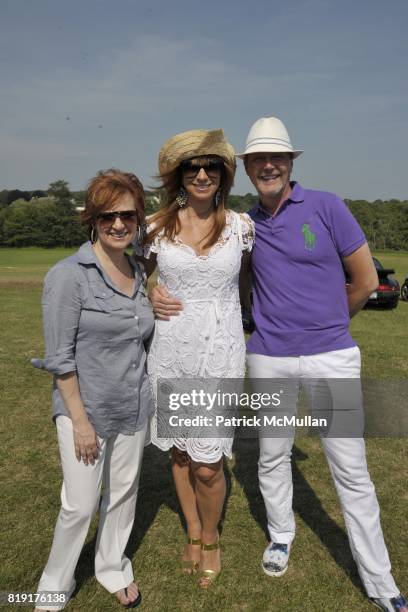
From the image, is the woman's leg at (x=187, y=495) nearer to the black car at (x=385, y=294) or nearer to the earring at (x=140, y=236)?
the earring at (x=140, y=236)

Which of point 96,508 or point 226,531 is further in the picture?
point 226,531

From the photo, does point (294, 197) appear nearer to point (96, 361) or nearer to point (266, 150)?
point (266, 150)

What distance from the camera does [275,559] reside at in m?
→ 2.94

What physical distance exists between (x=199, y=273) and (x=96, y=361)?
0.68 metres

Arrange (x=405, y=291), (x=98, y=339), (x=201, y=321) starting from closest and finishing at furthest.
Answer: (x=98, y=339) → (x=201, y=321) → (x=405, y=291)

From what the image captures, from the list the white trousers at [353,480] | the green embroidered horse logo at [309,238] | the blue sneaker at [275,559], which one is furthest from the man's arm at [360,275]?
the blue sneaker at [275,559]

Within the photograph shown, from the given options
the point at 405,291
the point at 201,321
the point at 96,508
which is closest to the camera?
the point at 96,508

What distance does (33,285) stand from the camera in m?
18.4

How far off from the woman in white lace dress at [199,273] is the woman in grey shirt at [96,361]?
0.17 m

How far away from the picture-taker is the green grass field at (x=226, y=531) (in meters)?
2.73

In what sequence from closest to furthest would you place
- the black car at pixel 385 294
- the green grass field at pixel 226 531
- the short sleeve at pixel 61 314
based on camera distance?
the short sleeve at pixel 61 314 → the green grass field at pixel 226 531 → the black car at pixel 385 294

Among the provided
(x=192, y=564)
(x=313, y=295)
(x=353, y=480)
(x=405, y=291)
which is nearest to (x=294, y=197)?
(x=313, y=295)

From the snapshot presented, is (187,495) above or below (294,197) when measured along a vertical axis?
below

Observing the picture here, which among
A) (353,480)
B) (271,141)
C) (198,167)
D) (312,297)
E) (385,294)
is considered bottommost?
(385,294)
